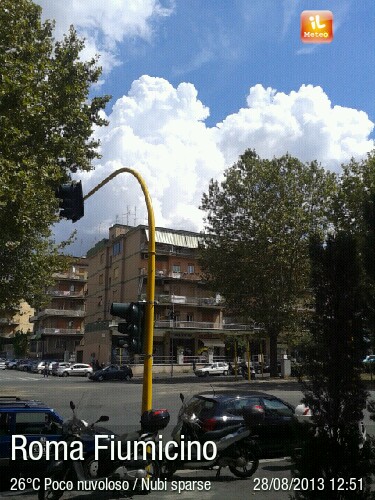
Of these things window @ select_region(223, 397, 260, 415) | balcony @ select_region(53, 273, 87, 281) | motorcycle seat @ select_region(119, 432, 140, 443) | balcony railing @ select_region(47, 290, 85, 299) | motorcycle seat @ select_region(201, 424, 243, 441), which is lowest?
motorcycle seat @ select_region(201, 424, 243, 441)

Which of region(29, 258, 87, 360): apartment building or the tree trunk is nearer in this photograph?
the tree trunk

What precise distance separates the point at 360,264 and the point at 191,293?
5597 centimetres

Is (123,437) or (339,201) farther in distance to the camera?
(339,201)

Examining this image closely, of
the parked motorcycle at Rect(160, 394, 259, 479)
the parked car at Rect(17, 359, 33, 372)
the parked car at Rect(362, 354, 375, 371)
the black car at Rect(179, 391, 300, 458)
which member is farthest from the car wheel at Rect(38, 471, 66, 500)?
the parked car at Rect(17, 359, 33, 372)

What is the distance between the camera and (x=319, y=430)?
4680 mm

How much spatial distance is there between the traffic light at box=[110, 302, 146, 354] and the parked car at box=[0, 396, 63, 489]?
203 centimetres

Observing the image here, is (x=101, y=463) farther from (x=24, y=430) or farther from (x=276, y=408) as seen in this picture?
(x=276, y=408)

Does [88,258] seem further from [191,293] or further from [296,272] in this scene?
[296,272]

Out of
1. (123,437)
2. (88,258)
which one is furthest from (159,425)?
(88,258)

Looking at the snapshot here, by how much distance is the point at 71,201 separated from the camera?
9.52 m

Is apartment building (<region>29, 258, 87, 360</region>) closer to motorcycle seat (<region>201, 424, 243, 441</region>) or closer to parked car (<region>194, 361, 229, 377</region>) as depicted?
parked car (<region>194, 361, 229, 377</region>)

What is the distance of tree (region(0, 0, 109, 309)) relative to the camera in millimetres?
11844

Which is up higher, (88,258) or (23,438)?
(88,258)

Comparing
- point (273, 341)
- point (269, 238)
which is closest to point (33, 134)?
point (269, 238)
